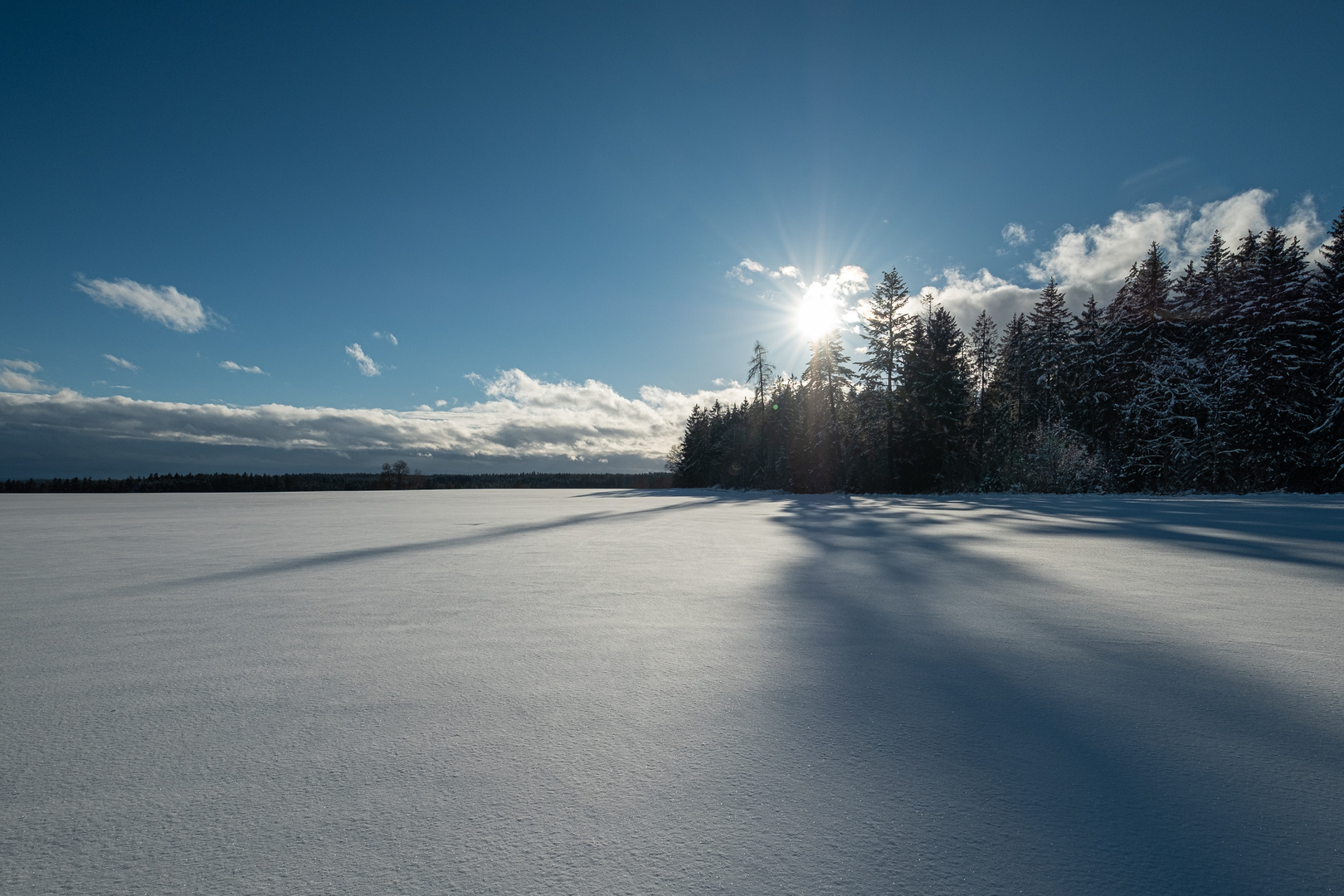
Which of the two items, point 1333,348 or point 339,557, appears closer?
point 339,557

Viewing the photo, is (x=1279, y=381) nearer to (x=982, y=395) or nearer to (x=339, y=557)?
(x=982, y=395)

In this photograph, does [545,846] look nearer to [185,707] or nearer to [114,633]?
[185,707]

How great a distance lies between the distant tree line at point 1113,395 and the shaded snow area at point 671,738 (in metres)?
22.5

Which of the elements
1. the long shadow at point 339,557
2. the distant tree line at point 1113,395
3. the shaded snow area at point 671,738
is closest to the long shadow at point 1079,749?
the shaded snow area at point 671,738

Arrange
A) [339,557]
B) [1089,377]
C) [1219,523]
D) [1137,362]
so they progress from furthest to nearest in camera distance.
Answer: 1. [1089,377]
2. [1137,362]
3. [1219,523]
4. [339,557]

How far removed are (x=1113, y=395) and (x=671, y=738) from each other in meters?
32.2

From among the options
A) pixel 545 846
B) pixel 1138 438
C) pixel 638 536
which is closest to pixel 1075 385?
pixel 1138 438

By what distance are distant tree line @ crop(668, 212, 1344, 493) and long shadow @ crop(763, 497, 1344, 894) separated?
2297 centimetres

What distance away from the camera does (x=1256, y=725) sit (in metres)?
1.85

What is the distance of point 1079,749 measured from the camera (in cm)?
167

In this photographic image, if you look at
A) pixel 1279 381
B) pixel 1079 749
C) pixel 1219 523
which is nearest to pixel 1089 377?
pixel 1279 381

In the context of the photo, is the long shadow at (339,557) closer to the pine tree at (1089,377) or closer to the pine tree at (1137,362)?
the pine tree at (1137,362)

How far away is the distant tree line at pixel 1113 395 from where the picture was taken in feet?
65.5

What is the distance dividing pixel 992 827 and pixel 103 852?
1.98 meters
